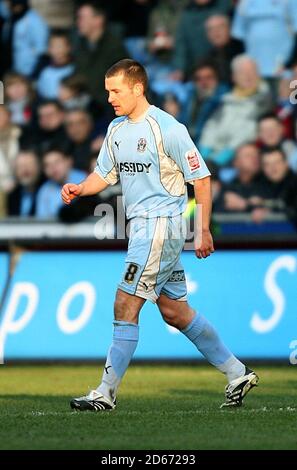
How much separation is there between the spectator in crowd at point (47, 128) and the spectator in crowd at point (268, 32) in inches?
95.4

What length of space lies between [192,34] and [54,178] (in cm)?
269

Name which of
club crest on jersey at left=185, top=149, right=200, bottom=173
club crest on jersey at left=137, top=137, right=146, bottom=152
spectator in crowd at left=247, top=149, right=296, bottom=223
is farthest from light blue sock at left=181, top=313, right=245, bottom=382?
spectator in crowd at left=247, top=149, right=296, bottom=223

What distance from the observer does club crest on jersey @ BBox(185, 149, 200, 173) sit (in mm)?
7531

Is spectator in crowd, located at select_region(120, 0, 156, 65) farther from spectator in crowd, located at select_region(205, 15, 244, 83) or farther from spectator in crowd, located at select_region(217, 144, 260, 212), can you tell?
spectator in crowd, located at select_region(217, 144, 260, 212)

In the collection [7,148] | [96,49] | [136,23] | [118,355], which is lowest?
[118,355]

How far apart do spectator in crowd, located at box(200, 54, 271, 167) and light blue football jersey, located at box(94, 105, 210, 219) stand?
662 cm

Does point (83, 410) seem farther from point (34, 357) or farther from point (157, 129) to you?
point (34, 357)

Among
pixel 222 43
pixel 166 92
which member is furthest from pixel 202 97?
pixel 222 43

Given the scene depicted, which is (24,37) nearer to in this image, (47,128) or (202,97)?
(47,128)

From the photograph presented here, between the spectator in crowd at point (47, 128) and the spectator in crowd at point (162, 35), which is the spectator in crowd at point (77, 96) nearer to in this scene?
the spectator in crowd at point (47, 128)

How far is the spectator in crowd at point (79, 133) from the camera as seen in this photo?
1462cm

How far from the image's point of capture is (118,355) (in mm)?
7559

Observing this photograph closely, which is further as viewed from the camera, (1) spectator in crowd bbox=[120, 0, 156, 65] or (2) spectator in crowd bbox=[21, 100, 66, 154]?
(1) spectator in crowd bbox=[120, 0, 156, 65]
